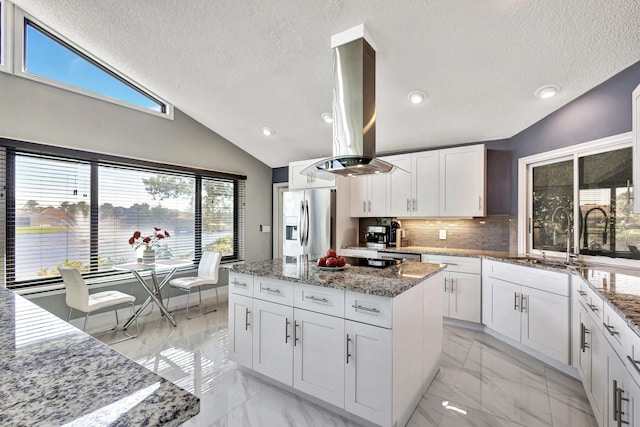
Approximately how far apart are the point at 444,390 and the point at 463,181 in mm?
2488

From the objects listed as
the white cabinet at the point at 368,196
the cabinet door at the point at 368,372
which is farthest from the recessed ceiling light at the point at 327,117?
the cabinet door at the point at 368,372

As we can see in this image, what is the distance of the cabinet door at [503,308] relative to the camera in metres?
3.03

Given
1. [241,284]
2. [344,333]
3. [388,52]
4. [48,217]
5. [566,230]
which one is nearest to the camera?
[344,333]

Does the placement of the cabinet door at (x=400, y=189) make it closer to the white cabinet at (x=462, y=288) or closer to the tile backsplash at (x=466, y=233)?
the tile backsplash at (x=466, y=233)

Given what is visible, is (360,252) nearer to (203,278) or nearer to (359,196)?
(359,196)

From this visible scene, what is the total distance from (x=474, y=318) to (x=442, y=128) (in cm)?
230

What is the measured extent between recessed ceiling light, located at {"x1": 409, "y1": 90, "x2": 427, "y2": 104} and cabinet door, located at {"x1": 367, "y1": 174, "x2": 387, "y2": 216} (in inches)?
54.0

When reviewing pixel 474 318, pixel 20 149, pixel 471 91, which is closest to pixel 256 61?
pixel 471 91

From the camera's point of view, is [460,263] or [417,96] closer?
[417,96]

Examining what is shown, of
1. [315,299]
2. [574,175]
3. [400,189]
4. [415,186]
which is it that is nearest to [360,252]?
[400,189]

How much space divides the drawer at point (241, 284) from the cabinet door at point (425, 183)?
2.64 metres

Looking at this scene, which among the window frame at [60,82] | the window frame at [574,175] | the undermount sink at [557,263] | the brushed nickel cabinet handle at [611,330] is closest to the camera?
the brushed nickel cabinet handle at [611,330]

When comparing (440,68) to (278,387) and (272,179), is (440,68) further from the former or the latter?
(272,179)

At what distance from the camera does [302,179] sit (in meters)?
4.95
